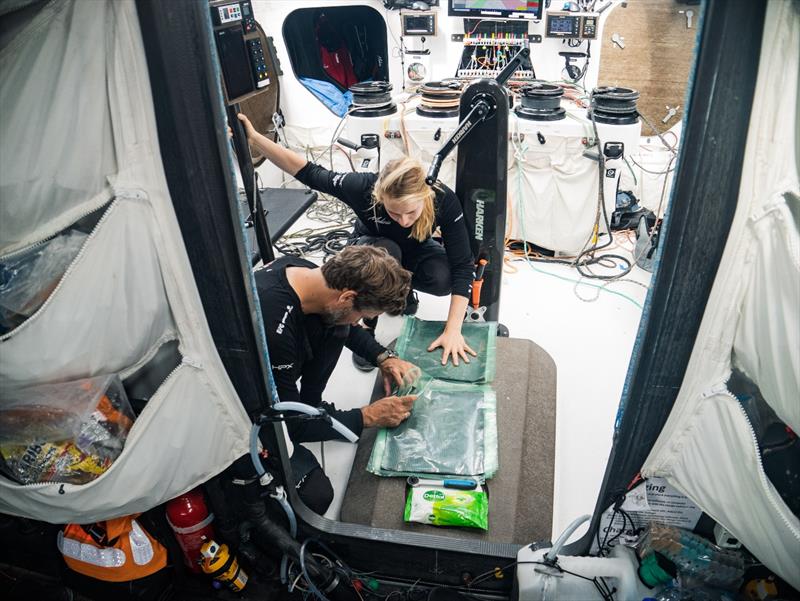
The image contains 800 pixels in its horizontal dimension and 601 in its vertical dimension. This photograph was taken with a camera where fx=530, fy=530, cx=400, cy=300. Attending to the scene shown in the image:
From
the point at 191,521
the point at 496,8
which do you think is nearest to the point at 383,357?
the point at 191,521

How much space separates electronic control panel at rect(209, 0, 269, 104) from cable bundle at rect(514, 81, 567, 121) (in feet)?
5.97

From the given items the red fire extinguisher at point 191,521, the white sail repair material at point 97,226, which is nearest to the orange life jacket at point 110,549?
the red fire extinguisher at point 191,521

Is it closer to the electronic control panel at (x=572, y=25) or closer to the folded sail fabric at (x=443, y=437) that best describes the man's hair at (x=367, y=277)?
the folded sail fabric at (x=443, y=437)

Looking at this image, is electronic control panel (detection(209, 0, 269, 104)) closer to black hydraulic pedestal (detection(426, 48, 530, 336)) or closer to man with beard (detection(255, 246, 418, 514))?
man with beard (detection(255, 246, 418, 514))

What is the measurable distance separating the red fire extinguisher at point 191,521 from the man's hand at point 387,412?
591 millimetres

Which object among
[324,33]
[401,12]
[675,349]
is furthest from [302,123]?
[675,349]

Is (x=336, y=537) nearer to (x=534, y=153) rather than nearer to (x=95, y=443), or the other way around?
(x=95, y=443)

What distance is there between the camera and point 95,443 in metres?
1.25

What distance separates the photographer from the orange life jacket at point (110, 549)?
1.43 meters

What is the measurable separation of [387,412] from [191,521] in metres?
0.71

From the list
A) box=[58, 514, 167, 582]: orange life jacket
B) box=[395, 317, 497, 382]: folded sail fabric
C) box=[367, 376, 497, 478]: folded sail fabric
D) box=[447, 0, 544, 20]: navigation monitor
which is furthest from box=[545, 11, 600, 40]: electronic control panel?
box=[58, 514, 167, 582]: orange life jacket

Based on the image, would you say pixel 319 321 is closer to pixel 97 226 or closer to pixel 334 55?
pixel 97 226

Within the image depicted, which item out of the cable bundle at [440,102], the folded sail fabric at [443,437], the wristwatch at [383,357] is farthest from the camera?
the cable bundle at [440,102]

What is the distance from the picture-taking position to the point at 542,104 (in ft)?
10.4
